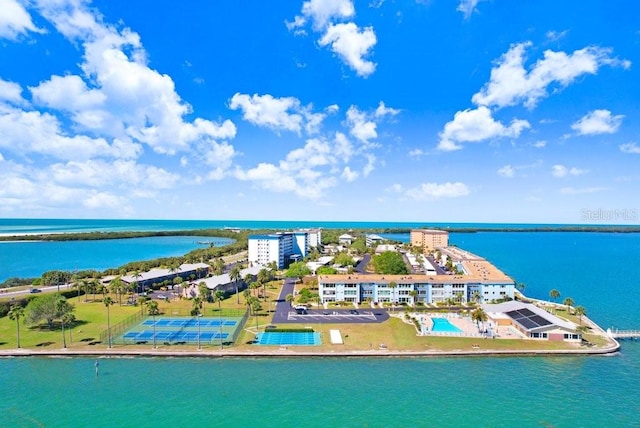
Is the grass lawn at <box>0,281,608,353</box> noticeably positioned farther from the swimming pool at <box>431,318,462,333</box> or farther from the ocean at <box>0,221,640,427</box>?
the ocean at <box>0,221,640,427</box>

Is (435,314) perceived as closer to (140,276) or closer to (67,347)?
(67,347)

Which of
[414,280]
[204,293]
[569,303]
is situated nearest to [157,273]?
[204,293]

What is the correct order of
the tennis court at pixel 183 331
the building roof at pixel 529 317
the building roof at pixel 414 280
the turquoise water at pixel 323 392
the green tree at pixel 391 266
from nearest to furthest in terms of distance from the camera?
the turquoise water at pixel 323 392 < the tennis court at pixel 183 331 < the building roof at pixel 529 317 < the building roof at pixel 414 280 < the green tree at pixel 391 266

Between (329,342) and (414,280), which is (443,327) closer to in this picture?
(414,280)

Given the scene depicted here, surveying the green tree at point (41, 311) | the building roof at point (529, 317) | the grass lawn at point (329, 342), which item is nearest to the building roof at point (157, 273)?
the grass lawn at point (329, 342)

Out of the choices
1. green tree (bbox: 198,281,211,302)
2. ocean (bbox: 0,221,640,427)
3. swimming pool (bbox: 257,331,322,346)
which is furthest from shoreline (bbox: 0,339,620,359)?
green tree (bbox: 198,281,211,302)

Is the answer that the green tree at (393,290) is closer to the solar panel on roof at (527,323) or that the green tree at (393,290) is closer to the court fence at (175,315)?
the solar panel on roof at (527,323)

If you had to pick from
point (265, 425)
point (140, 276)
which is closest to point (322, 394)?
point (265, 425)
